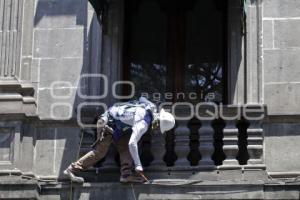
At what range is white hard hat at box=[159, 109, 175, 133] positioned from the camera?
14.1 meters

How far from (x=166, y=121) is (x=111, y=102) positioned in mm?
1410

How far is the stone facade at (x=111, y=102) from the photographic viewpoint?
46.2 feet

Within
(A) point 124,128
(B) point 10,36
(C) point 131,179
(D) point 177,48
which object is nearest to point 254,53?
(D) point 177,48

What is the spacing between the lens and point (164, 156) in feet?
47.6

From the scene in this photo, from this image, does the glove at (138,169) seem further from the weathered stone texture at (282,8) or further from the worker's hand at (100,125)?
the weathered stone texture at (282,8)

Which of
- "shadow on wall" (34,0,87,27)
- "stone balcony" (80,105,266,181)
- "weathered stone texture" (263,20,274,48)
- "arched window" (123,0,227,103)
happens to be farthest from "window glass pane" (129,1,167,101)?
"weathered stone texture" (263,20,274,48)

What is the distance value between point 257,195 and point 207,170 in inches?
Result: 37.8

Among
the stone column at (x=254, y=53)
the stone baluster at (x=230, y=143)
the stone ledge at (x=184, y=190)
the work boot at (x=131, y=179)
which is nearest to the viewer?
the stone ledge at (x=184, y=190)

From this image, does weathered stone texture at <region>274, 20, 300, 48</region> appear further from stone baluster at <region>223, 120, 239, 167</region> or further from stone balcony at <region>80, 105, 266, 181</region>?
stone baluster at <region>223, 120, 239, 167</region>

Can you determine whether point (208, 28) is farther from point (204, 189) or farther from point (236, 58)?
point (204, 189)

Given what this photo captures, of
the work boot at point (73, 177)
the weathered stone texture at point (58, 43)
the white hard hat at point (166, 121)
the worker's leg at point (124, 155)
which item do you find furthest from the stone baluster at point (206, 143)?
the weathered stone texture at point (58, 43)

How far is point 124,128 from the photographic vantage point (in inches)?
560

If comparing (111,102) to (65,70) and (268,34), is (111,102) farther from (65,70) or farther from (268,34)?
(268,34)

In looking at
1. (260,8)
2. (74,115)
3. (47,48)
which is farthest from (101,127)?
(260,8)
